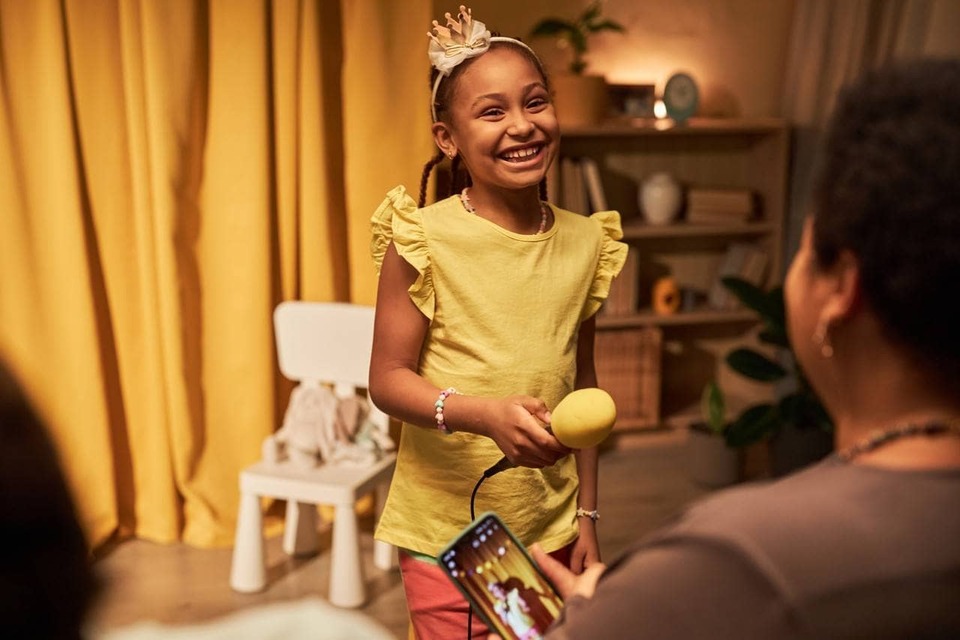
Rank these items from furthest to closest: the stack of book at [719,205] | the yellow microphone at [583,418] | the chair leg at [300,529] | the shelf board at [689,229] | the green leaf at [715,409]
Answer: the stack of book at [719,205] < the shelf board at [689,229] < the green leaf at [715,409] < the chair leg at [300,529] < the yellow microphone at [583,418]

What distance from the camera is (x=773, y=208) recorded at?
367cm

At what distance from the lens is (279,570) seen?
106 inches

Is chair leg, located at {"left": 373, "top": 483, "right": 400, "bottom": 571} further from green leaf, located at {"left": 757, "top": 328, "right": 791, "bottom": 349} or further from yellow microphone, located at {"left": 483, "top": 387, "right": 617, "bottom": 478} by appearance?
yellow microphone, located at {"left": 483, "top": 387, "right": 617, "bottom": 478}

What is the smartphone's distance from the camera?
0.89 meters

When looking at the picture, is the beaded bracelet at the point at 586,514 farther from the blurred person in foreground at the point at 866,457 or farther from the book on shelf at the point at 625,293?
the book on shelf at the point at 625,293

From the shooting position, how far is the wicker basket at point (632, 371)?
3.54 m

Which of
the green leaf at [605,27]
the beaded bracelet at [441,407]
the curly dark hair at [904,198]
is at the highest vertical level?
the green leaf at [605,27]

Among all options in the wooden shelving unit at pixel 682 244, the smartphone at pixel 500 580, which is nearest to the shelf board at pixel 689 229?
the wooden shelving unit at pixel 682 244

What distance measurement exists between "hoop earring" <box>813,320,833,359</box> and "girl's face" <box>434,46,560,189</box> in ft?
2.17

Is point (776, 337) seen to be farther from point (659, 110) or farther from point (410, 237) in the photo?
point (410, 237)

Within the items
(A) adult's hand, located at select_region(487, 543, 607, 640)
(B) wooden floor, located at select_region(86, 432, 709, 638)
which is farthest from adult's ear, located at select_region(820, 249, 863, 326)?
(B) wooden floor, located at select_region(86, 432, 709, 638)

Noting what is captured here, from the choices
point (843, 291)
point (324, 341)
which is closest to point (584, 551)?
point (843, 291)

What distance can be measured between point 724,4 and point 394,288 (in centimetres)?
291

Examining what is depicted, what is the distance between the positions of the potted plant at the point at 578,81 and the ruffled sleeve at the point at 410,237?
2121 millimetres
